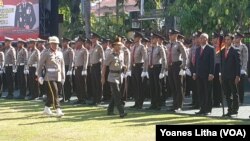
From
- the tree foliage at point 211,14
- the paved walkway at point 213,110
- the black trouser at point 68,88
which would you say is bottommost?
the paved walkway at point 213,110

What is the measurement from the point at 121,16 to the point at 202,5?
52.3 feet

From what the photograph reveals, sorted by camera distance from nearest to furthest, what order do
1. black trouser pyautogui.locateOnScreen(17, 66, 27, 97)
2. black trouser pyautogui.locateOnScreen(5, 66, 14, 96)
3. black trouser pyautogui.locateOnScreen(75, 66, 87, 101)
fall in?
black trouser pyautogui.locateOnScreen(75, 66, 87, 101), black trouser pyautogui.locateOnScreen(17, 66, 27, 97), black trouser pyautogui.locateOnScreen(5, 66, 14, 96)

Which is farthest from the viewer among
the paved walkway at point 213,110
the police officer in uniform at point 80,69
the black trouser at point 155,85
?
the police officer in uniform at point 80,69

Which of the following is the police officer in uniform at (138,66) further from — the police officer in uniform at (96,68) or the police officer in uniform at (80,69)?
the police officer in uniform at (80,69)

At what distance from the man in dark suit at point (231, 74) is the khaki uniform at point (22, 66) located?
29.1 ft

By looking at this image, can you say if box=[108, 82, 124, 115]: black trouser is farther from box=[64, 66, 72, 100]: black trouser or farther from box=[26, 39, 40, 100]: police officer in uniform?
box=[26, 39, 40, 100]: police officer in uniform

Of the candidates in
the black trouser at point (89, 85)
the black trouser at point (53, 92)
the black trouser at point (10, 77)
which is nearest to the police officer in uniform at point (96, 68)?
the black trouser at point (89, 85)

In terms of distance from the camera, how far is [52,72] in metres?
15.7

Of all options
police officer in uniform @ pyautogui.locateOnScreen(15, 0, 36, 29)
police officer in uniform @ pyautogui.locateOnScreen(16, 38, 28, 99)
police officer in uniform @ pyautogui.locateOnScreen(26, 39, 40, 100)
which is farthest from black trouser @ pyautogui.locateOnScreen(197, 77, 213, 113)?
police officer in uniform @ pyautogui.locateOnScreen(15, 0, 36, 29)

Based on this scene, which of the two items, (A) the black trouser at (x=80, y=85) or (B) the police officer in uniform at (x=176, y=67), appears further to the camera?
(A) the black trouser at (x=80, y=85)

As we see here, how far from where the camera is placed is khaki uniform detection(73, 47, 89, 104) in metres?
19.3

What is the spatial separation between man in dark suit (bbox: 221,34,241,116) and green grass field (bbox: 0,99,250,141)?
29.6 inches

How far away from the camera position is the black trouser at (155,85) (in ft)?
55.9

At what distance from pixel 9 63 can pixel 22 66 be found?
47 cm
